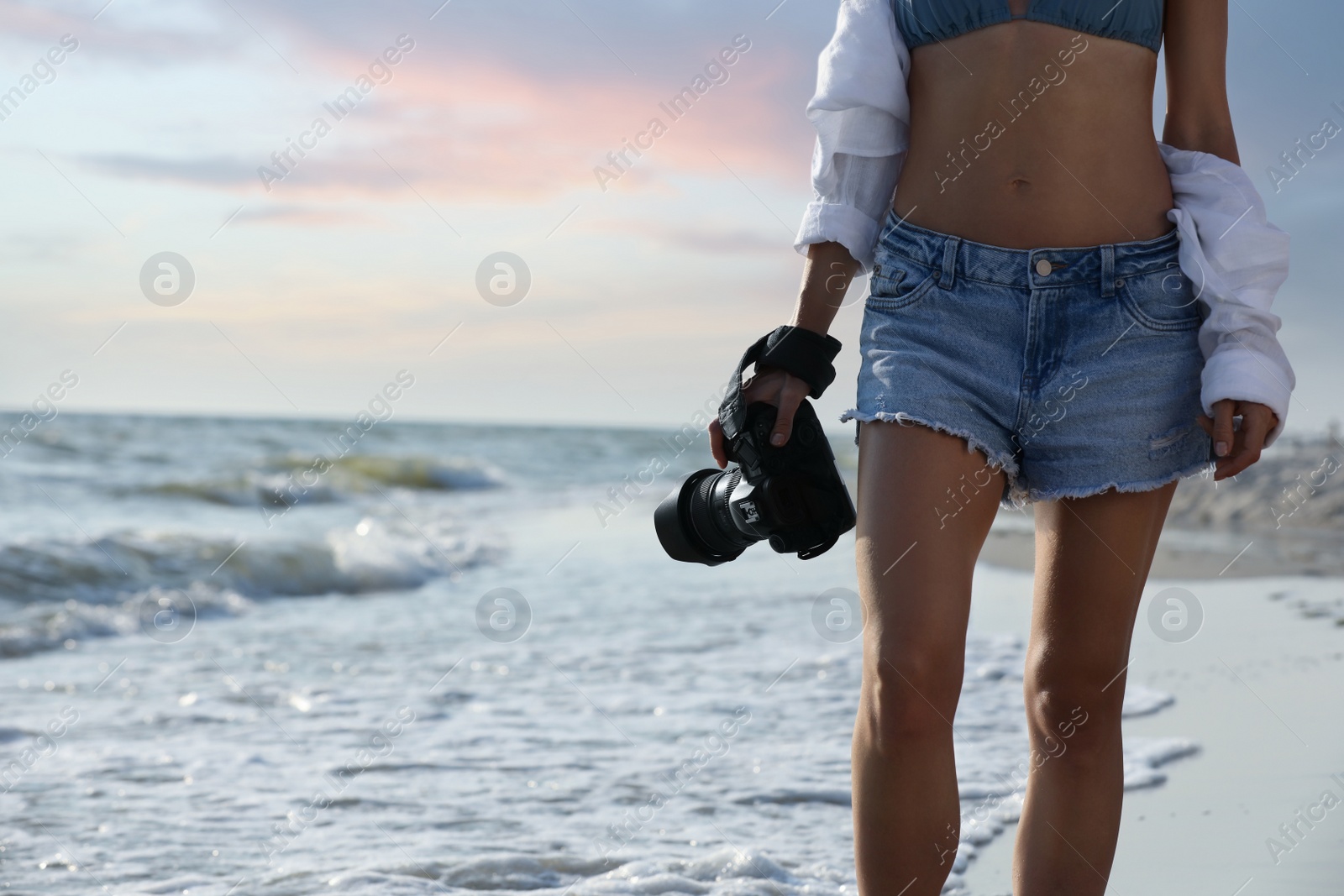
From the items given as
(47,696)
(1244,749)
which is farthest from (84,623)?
(1244,749)

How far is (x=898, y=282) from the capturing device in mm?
1500

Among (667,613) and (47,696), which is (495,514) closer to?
(667,613)

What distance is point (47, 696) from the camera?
155 inches

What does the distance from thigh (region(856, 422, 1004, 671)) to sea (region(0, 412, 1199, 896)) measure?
281 millimetres

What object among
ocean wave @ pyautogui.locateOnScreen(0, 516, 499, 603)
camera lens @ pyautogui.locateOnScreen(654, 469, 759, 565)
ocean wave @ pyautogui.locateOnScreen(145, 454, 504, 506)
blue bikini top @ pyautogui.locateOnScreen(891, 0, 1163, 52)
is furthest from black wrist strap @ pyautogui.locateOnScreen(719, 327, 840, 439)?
ocean wave @ pyautogui.locateOnScreen(145, 454, 504, 506)

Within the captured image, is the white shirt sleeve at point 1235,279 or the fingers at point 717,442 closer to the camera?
the white shirt sleeve at point 1235,279

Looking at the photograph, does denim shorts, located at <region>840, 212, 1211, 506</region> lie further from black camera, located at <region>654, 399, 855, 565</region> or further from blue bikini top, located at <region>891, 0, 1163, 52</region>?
blue bikini top, located at <region>891, 0, 1163, 52</region>

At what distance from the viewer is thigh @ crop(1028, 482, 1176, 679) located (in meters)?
1.50

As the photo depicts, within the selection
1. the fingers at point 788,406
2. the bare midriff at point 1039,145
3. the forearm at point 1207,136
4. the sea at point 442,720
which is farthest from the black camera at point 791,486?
the forearm at point 1207,136

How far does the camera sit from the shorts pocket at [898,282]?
1.47m

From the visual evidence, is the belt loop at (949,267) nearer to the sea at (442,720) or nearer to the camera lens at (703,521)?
the camera lens at (703,521)

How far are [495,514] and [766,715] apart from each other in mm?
9081

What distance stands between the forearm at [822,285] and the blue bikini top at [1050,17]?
0.33 metres

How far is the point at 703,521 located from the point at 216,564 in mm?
6135
